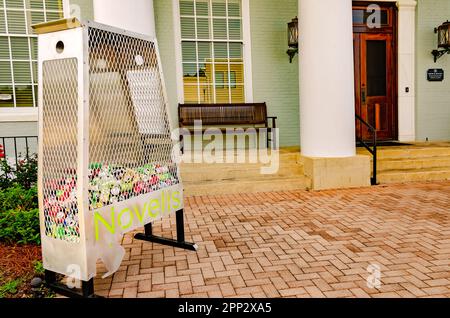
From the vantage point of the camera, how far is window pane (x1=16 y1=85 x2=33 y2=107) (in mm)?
7570

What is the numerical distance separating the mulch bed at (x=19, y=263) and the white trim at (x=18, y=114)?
4.01 m

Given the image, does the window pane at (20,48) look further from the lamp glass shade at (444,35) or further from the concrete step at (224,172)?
the lamp glass shade at (444,35)

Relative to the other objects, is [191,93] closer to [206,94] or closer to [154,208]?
[206,94]

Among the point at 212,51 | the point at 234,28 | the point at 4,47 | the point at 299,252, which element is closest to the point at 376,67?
the point at 234,28

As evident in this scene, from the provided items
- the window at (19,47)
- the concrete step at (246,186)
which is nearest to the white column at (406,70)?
the concrete step at (246,186)

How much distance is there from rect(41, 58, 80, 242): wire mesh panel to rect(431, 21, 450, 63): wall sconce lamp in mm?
8464

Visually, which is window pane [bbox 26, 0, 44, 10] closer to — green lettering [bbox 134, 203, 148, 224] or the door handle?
green lettering [bbox 134, 203, 148, 224]

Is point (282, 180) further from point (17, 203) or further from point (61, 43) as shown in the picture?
point (61, 43)

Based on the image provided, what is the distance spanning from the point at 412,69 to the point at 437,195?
4.16 m

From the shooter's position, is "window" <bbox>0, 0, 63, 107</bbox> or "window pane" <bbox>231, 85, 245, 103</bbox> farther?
"window pane" <bbox>231, 85, 245, 103</bbox>

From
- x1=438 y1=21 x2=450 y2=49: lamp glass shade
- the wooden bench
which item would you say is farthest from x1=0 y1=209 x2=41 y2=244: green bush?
x1=438 y1=21 x2=450 y2=49: lamp glass shade

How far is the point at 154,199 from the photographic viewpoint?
3.35 meters

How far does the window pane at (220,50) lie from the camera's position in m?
8.52

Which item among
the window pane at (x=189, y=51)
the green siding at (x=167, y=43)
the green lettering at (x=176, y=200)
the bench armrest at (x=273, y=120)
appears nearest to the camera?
the green lettering at (x=176, y=200)
